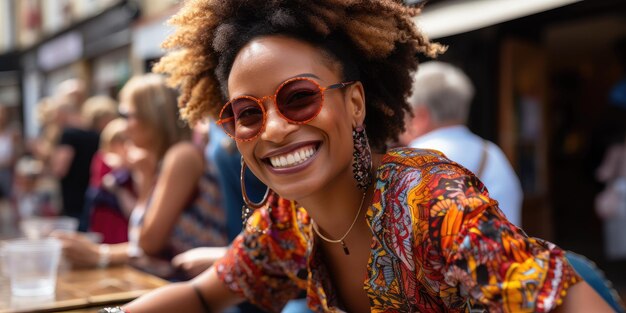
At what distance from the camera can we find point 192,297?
1.94 m

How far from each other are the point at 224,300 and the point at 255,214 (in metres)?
0.27

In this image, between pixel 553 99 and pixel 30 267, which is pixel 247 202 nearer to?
pixel 30 267

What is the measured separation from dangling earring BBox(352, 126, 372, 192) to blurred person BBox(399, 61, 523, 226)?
1.53m

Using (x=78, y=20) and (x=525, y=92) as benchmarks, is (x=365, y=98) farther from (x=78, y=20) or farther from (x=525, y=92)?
(x=78, y=20)

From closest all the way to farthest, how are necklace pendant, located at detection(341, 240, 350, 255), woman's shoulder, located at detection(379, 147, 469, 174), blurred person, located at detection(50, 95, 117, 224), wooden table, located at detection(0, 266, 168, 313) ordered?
woman's shoulder, located at detection(379, 147, 469, 174) → necklace pendant, located at detection(341, 240, 350, 255) → wooden table, located at detection(0, 266, 168, 313) → blurred person, located at detection(50, 95, 117, 224)

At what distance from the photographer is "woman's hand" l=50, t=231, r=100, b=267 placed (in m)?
2.77

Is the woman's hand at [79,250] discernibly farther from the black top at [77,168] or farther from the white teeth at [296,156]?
the black top at [77,168]

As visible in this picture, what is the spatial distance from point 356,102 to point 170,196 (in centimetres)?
145

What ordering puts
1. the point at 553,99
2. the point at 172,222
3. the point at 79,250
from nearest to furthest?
the point at 79,250 → the point at 172,222 → the point at 553,99

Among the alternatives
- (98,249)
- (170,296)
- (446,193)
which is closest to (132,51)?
(98,249)

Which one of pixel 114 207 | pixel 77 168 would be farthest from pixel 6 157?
pixel 114 207

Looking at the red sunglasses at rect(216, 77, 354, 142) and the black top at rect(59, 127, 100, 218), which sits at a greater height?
the red sunglasses at rect(216, 77, 354, 142)

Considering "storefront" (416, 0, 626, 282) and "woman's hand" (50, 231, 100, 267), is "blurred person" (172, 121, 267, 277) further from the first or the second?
"storefront" (416, 0, 626, 282)

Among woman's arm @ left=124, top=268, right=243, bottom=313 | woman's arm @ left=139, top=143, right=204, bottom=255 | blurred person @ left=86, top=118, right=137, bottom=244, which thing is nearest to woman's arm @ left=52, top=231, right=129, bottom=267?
woman's arm @ left=139, top=143, right=204, bottom=255
